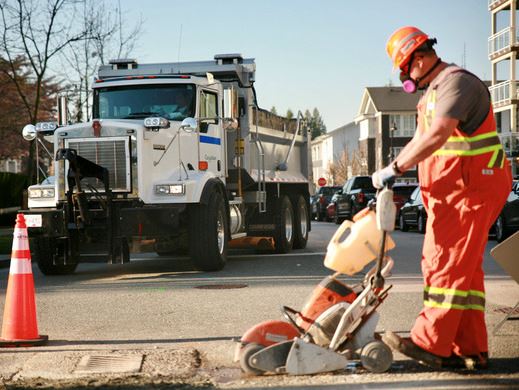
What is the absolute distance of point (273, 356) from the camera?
5762mm

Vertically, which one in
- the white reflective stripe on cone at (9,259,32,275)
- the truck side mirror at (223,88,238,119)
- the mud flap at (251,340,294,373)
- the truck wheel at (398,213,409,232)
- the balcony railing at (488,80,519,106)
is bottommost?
the mud flap at (251,340,294,373)

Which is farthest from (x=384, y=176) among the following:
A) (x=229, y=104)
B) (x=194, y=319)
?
(x=229, y=104)

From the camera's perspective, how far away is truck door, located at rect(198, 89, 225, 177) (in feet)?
46.4

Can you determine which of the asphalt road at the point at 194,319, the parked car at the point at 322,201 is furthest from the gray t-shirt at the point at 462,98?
the parked car at the point at 322,201

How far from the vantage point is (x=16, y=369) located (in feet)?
21.2

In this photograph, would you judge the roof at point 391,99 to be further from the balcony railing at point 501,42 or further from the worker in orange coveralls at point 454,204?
the worker in orange coveralls at point 454,204

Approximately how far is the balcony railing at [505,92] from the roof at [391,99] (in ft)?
80.1

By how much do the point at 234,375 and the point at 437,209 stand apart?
5.50 feet

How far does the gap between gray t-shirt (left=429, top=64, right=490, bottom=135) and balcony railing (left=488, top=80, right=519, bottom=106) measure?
46175 mm

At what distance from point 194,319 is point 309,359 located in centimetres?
330

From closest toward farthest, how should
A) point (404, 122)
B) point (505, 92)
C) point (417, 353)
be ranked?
point (417, 353), point (505, 92), point (404, 122)

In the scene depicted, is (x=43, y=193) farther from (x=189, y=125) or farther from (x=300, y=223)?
(x=300, y=223)

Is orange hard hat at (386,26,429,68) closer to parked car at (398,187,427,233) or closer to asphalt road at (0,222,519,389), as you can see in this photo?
asphalt road at (0,222,519,389)

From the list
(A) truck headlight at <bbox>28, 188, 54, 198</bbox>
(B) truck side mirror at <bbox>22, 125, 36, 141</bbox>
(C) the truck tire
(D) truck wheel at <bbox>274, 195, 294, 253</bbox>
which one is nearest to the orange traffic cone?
(A) truck headlight at <bbox>28, 188, 54, 198</bbox>
